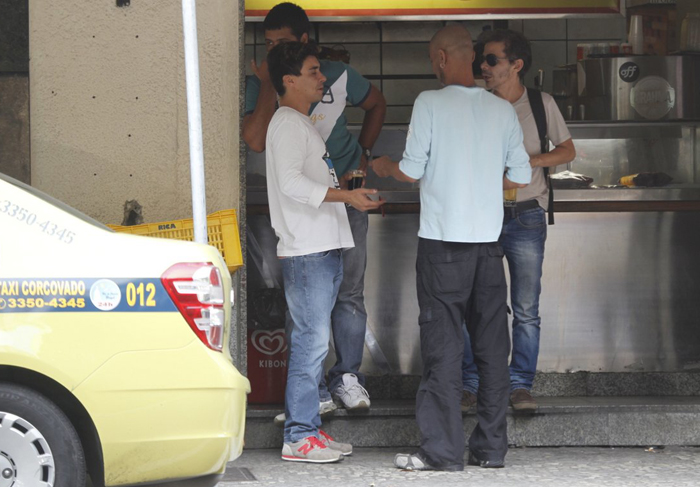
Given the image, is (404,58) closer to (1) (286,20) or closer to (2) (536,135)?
(2) (536,135)

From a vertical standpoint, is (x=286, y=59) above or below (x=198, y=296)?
above

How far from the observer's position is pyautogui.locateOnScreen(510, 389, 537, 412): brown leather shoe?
657cm

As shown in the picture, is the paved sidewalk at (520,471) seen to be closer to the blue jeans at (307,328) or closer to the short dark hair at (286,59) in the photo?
the blue jeans at (307,328)

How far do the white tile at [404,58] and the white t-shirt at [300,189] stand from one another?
243 inches

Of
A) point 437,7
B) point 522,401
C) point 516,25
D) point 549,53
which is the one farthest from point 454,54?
point 549,53

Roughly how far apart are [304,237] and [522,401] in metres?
1.61

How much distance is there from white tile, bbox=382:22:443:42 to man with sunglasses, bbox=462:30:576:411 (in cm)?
553

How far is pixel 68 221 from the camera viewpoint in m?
4.35

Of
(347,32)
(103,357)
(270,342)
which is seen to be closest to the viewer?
(103,357)

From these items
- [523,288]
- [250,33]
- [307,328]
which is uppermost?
[250,33]

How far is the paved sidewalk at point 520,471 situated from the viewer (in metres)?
5.66

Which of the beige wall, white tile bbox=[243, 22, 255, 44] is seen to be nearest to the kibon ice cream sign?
white tile bbox=[243, 22, 255, 44]

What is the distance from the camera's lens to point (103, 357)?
13.9 feet

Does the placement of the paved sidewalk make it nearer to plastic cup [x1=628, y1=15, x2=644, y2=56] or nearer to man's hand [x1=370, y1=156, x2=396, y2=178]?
man's hand [x1=370, y1=156, x2=396, y2=178]
